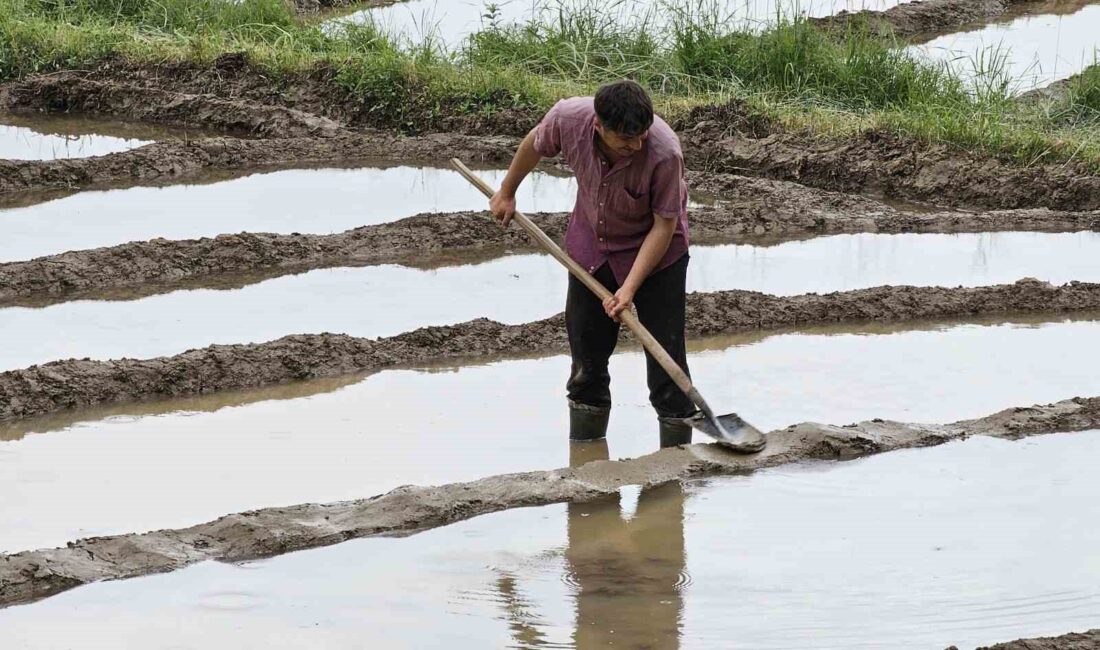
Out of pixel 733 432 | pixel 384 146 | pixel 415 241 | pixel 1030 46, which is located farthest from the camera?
pixel 1030 46

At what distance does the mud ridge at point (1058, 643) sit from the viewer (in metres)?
3.14

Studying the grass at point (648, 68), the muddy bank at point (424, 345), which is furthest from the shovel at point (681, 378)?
the grass at point (648, 68)

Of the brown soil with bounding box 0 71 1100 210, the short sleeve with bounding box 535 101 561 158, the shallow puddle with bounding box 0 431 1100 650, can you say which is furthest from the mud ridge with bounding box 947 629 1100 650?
the brown soil with bounding box 0 71 1100 210

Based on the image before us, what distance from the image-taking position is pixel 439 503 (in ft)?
13.0

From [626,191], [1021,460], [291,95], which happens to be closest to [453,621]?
[626,191]

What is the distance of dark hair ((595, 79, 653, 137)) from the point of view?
11.8 feet

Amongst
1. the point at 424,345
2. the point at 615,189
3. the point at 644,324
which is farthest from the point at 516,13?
the point at 615,189

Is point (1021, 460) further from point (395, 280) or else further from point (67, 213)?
point (67, 213)

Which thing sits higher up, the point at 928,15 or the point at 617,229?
the point at 928,15

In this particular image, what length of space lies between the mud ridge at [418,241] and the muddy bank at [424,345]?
111cm

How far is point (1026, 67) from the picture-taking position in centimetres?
1037

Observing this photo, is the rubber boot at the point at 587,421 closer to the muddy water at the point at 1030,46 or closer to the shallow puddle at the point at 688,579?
the shallow puddle at the point at 688,579

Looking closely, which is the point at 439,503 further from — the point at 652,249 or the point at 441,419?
the point at 652,249

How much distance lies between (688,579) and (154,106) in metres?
6.99
